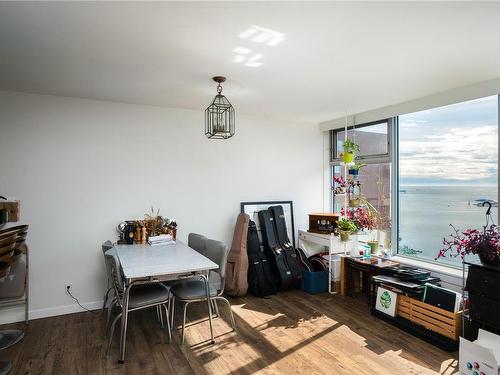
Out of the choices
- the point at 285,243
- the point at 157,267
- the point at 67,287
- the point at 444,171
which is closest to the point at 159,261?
the point at 157,267

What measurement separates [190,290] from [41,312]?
1746 millimetres

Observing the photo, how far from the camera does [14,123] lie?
11.1ft

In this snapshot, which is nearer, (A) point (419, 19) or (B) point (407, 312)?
(A) point (419, 19)

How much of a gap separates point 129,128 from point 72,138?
2.02ft

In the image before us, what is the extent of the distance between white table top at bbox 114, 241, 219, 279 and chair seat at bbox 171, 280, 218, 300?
0.31m

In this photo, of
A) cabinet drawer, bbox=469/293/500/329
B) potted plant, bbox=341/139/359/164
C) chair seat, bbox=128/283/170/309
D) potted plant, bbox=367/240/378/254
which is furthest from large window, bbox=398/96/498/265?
chair seat, bbox=128/283/170/309

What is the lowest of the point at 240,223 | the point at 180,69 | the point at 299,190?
the point at 240,223

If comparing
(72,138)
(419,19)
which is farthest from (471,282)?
(72,138)

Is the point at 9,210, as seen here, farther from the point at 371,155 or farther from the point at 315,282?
the point at 371,155

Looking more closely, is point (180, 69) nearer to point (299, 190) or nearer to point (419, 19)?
point (419, 19)

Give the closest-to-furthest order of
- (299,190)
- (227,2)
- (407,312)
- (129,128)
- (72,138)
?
(227,2) → (407,312) → (72,138) → (129,128) → (299,190)

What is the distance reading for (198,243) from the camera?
3.57m

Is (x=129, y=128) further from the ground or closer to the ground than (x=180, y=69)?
closer to the ground

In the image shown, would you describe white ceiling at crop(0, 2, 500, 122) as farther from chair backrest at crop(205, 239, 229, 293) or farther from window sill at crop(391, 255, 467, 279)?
window sill at crop(391, 255, 467, 279)
